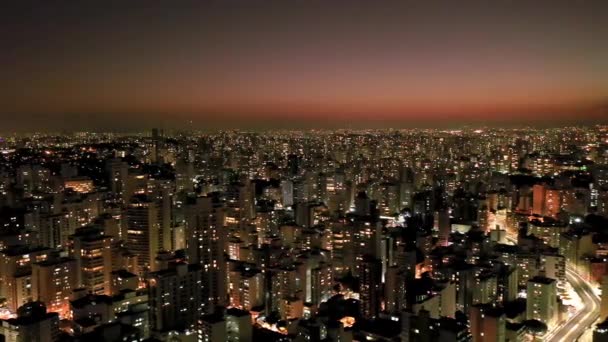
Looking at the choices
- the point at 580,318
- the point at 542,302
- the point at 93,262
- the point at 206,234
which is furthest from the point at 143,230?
the point at 580,318

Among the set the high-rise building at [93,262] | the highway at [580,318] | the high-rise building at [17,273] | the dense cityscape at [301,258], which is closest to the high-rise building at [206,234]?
the dense cityscape at [301,258]

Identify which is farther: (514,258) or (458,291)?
(514,258)

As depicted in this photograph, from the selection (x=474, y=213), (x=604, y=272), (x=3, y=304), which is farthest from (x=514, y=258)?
(x=3, y=304)

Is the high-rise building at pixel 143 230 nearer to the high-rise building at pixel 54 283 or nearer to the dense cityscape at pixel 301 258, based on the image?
the dense cityscape at pixel 301 258

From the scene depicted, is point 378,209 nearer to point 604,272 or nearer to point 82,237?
point 604,272

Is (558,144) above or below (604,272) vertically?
above
